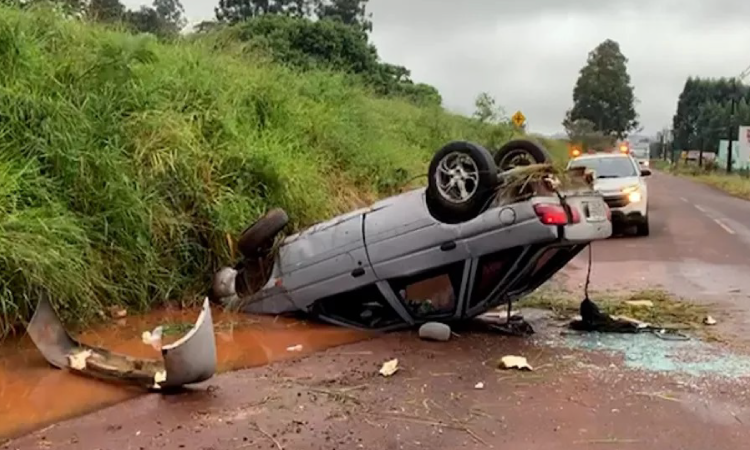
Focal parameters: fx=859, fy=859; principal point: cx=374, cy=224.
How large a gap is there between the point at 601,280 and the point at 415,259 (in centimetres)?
453

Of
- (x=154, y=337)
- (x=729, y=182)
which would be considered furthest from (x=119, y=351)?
(x=729, y=182)

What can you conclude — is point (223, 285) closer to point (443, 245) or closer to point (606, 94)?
point (443, 245)

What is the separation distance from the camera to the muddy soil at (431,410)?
4.99m

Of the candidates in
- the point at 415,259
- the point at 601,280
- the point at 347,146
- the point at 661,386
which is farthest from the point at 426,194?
the point at 347,146

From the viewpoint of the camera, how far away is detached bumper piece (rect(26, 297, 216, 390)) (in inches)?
226

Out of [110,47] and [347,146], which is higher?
[110,47]

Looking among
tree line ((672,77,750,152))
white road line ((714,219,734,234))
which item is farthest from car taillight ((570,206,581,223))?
tree line ((672,77,750,152))

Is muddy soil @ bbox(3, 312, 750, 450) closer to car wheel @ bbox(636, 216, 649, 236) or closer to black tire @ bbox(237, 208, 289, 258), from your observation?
black tire @ bbox(237, 208, 289, 258)

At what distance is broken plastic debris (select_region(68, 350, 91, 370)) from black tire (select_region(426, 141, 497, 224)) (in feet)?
10.2

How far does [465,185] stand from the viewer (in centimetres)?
748

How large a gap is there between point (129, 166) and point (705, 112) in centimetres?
8734

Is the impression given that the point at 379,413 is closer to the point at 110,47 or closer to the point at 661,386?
the point at 661,386

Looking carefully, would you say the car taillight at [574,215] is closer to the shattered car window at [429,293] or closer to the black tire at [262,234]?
the shattered car window at [429,293]

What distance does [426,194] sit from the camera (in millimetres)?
7695
